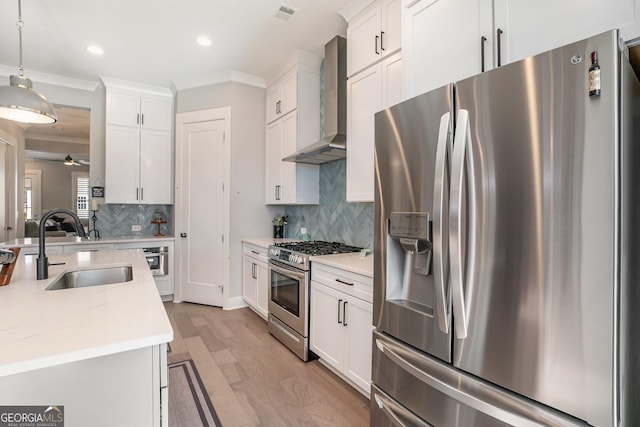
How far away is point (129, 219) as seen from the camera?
4.51 metres

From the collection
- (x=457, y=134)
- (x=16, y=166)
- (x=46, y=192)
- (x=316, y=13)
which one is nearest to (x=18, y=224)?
(x=16, y=166)

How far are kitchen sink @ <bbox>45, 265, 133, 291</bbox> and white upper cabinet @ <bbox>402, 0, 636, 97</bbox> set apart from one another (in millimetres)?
2113

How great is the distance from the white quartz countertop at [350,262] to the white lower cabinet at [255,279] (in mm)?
1085

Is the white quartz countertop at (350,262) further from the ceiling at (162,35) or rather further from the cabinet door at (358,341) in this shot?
the ceiling at (162,35)

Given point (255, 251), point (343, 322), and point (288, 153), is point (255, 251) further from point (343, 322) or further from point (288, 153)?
point (343, 322)

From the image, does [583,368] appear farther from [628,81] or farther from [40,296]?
[40,296]

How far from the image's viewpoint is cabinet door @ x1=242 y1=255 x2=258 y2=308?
3.67 metres

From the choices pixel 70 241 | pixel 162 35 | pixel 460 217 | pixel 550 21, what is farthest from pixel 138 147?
pixel 550 21

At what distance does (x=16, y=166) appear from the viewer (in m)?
5.04

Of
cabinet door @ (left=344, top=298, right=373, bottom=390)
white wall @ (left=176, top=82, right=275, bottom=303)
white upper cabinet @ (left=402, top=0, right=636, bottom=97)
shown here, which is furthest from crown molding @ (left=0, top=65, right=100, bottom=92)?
cabinet door @ (left=344, top=298, right=373, bottom=390)

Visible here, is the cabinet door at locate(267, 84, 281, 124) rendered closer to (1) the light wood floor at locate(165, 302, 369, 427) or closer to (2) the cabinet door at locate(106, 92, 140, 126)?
(2) the cabinet door at locate(106, 92, 140, 126)

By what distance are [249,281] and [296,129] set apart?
1.88m

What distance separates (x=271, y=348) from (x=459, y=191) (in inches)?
94.2

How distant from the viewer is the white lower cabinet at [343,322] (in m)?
2.02
